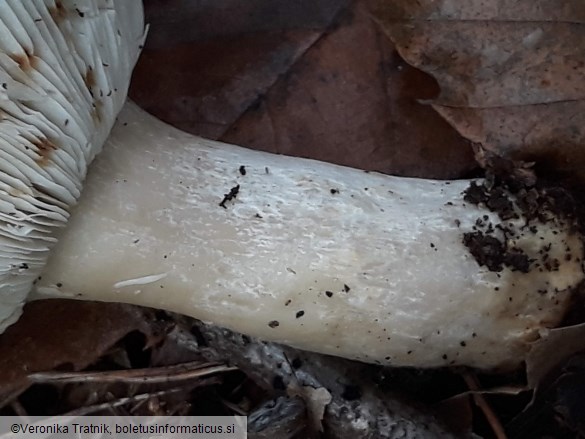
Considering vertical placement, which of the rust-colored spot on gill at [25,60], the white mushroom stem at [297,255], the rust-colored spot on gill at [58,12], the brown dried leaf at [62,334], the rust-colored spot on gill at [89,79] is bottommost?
the brown dried leaf at [62,334]

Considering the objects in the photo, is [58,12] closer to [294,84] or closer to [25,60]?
[25,60]

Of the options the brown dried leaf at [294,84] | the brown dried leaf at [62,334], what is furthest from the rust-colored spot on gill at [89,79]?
the brown dried leaf at [62,334]

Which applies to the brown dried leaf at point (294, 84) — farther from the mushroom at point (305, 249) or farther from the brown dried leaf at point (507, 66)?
the mushroom at point (305, 249)

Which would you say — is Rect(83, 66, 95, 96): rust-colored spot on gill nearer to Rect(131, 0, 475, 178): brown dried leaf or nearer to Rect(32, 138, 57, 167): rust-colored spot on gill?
Rect(32, 138, 57, 167): rust-colored spot on gill

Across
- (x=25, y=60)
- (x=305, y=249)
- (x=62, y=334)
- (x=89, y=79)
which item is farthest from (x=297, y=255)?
(x=62, y=334)

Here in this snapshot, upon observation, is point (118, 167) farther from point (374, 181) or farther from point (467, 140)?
point (467, 140)

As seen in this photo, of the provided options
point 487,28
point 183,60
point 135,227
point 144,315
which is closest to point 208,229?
point 135,227

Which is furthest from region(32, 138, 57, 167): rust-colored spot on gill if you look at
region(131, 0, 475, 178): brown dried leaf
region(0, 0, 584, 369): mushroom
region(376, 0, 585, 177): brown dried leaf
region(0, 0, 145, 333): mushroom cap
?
region(376, 0, 585, 177): brown dried leaf
